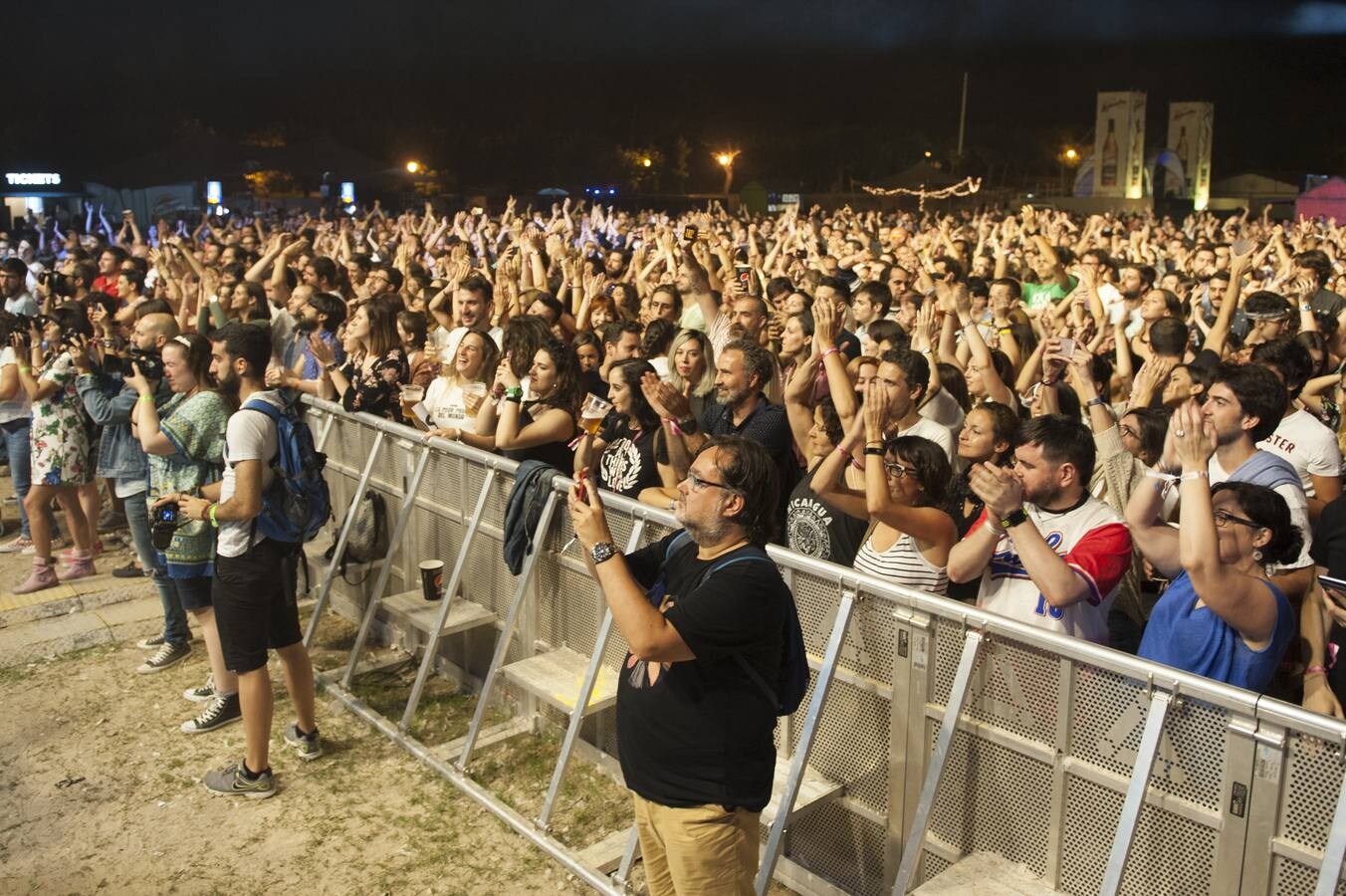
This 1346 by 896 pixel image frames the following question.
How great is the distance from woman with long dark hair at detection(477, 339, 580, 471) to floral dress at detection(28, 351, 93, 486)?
363 cm

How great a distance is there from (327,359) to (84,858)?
3.41 metres

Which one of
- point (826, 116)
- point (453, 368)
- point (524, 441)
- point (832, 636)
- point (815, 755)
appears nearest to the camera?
point (832, 636)

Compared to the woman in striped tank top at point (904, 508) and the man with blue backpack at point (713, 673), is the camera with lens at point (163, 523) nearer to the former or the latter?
the man with blue backpack at point (713, 673)

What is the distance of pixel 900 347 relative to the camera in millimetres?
5367

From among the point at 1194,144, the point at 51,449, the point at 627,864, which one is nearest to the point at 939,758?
the point at 627,864

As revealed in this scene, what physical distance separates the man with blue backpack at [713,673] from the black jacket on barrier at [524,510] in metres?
1.99

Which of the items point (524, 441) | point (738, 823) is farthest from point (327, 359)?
point (738, 823)

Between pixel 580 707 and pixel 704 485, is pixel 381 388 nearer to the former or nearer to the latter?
pixel 580 707

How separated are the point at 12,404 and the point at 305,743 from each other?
4313 mm

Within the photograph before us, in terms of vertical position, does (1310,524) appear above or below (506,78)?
below

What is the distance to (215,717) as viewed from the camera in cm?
571

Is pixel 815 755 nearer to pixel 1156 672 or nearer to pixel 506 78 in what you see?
pixel 1156 672

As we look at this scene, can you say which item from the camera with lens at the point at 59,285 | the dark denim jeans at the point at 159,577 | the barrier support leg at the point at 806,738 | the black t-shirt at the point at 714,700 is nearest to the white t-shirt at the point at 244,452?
the dark denim jeans at the point at 159,577

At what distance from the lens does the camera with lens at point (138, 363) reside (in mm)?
5766
